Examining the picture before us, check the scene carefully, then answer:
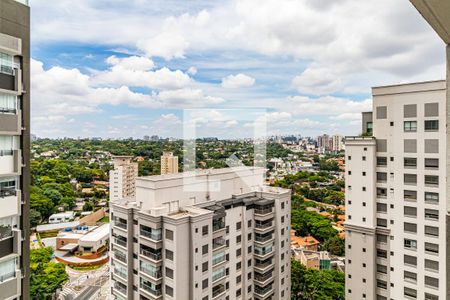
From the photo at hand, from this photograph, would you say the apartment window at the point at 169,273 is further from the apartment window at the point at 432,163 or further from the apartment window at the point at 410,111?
the apartment window at the point at 410,111

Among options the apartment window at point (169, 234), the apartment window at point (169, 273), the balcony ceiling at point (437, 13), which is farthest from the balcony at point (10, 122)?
the apartment window at point (169, 273)

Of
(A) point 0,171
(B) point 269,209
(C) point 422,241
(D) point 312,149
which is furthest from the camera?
(D) point 312,149

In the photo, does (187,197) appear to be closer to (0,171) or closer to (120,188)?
(0,171)

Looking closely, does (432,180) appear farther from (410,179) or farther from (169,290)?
(169,290)

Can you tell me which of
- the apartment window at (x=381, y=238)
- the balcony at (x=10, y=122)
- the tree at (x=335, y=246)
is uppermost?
the balcony at (x=10, y=122)

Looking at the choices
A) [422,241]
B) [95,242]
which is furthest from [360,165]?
[95,242]

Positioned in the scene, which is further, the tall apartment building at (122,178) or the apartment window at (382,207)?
the tall apartment building at (122,178)

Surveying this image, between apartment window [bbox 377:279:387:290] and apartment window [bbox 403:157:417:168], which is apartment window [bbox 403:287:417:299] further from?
apartment window [bbox 403:157:417:168]
